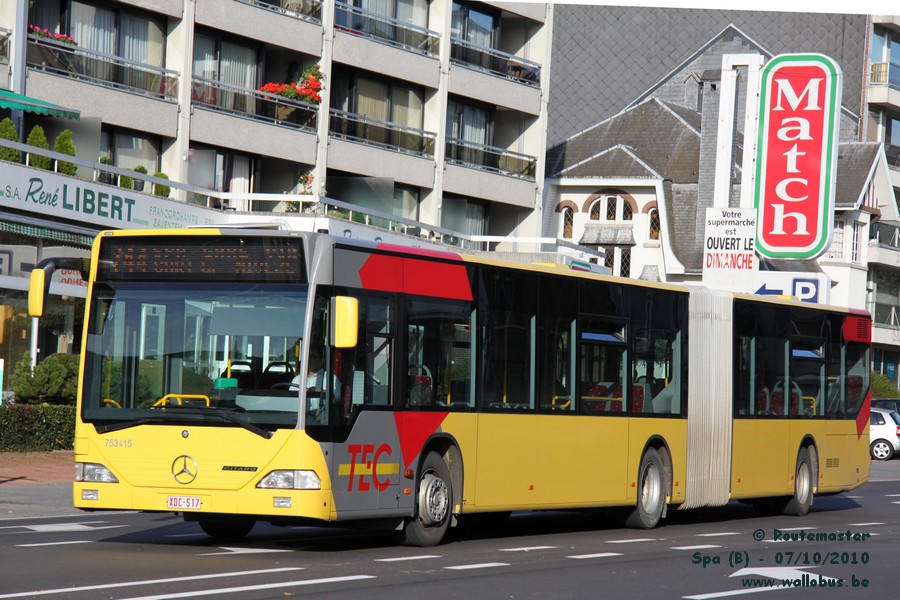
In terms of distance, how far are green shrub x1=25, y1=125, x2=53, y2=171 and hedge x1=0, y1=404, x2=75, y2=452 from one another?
480 cm

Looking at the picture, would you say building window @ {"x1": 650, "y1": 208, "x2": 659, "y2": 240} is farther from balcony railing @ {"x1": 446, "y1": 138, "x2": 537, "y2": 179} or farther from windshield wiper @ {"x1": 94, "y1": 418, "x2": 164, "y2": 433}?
windshield wiper @ {"x1": 94, "y1": 418, "x2": 164, "y2": 433}

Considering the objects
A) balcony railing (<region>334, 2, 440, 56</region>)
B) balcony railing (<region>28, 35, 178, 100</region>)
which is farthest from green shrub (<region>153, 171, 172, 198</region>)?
balcony railing (<region>334, 2, 440, 56</region>)

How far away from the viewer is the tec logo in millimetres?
13984

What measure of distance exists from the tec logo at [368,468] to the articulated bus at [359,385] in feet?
0.07

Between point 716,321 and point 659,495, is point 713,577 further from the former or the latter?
point 716,321

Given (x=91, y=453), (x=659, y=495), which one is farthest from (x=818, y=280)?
(x=91, y=453)

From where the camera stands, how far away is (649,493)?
19219 mm

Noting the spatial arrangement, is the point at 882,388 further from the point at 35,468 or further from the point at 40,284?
the point at 40,284

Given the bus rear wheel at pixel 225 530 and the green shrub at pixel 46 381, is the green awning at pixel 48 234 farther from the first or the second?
the bus rear wheel at pixel 225 530

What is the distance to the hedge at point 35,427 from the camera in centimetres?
2616

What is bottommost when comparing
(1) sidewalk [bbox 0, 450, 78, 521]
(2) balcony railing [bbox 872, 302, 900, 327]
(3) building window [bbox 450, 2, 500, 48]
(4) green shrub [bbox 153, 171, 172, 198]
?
(1) sidewalk [bbox 0, 450, 78, 521]

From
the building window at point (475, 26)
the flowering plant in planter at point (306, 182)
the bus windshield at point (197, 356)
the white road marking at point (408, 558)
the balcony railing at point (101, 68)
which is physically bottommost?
the white road marking at point (408, 558)

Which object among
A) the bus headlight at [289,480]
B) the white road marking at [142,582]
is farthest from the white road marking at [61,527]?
the white road marking at [142,582]

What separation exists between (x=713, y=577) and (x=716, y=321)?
312 inches
